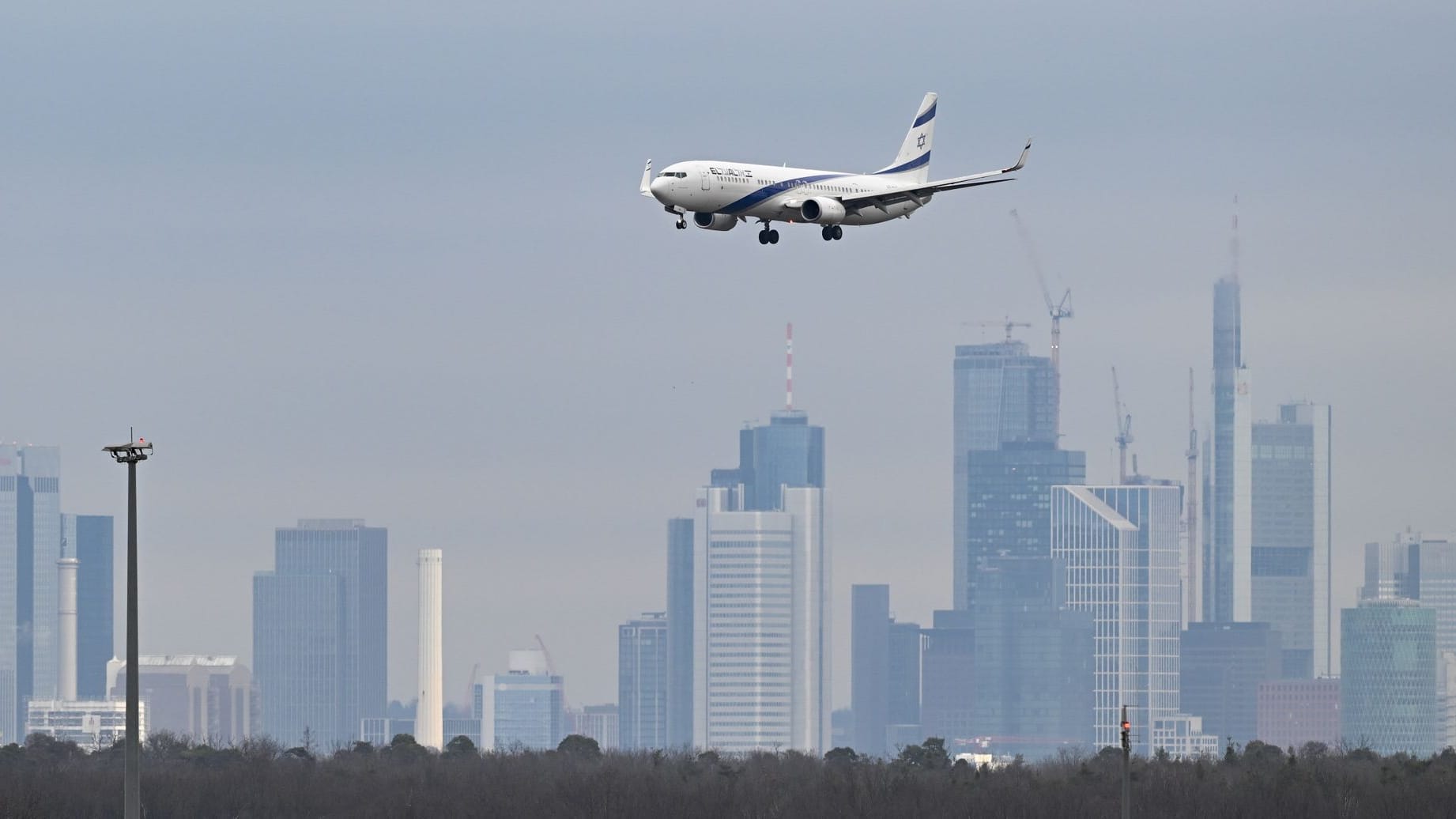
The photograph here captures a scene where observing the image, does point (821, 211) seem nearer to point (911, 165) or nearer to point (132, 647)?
point (911, 165)

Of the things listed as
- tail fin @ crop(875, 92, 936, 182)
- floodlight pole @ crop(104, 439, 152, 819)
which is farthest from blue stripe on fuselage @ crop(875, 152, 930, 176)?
floodlight pole @ crop(104, 439, 152, 819)

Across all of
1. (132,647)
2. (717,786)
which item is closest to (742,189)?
(717,786)

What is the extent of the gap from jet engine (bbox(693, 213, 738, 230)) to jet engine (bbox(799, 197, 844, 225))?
3.41 metres

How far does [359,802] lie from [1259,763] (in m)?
43.6

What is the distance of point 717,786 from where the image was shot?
434 ft

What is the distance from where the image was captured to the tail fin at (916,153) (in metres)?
158

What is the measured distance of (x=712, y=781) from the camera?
448ft

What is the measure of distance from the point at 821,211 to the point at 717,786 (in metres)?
26.9

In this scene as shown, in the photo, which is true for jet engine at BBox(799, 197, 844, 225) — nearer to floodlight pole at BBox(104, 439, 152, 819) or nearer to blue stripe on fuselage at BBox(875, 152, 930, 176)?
blue stripe on fuselage at BBox(875, 152, 930, 176)

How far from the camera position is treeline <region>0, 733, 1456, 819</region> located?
400 feet

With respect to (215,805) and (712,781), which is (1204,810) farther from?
(215,805)

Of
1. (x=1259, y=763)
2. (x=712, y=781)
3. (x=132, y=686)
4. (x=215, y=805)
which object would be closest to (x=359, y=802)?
(x=215, y=805)

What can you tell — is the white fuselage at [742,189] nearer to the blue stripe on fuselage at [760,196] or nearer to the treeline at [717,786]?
the blue stripe on fuselage at [760,196]

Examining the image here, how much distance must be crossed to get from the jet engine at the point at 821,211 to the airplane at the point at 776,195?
4 cm
